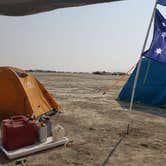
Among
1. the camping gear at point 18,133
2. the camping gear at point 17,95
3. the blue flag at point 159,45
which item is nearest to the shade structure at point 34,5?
the camping gear at point 18,133

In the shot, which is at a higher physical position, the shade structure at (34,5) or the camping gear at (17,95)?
the shade structure at (34,5)

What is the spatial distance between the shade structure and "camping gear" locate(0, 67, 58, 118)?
3.93 meters

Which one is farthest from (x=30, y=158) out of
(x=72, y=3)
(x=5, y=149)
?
(x=72, y=3)

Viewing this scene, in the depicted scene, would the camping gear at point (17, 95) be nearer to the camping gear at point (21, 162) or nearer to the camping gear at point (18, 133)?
the camping gear at point (18, 133)

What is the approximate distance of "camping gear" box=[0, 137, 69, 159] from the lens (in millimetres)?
3929

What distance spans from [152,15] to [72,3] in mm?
3309

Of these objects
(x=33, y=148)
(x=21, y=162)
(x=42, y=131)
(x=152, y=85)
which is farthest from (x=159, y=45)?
(x=152, y=85)

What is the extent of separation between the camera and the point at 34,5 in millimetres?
2201

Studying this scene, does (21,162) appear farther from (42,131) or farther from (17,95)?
(17,95)

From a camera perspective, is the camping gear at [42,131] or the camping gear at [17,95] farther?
the camping gear at [17,95]

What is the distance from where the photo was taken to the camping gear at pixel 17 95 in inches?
240

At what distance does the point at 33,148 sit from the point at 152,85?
620 cm

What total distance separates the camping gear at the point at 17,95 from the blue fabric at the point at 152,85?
4.30m

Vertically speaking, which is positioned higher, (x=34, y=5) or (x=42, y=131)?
(x=34, y=5)
